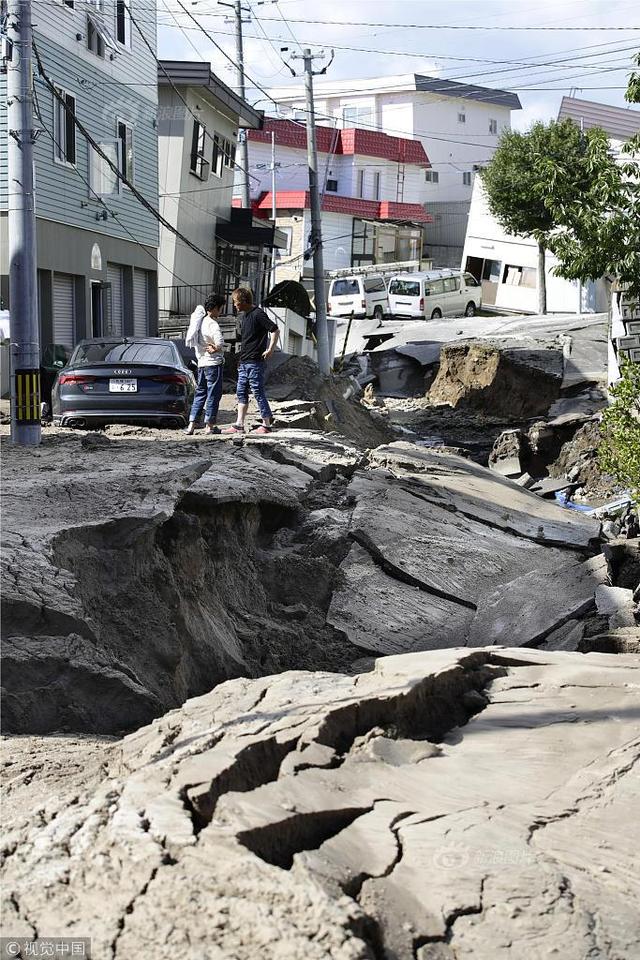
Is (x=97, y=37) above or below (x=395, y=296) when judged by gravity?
above

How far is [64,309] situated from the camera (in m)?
23.5

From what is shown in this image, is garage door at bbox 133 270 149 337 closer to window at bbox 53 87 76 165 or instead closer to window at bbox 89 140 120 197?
window at bbox 89 140 120 197

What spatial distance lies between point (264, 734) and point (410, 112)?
219ft

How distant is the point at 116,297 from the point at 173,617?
65.7 ft

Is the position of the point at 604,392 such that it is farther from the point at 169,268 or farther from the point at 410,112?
the point at 410,112

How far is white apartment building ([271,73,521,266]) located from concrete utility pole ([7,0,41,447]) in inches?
2081

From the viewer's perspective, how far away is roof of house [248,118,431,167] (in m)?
58.3

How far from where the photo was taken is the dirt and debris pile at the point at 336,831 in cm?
350

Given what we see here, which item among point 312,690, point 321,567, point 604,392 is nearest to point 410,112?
point 604,392

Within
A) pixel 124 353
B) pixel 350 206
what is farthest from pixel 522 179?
pixel 124 353

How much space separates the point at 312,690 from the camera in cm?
557

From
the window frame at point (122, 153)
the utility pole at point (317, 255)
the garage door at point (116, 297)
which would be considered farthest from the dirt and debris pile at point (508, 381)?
the window frame at point (122, 153)
